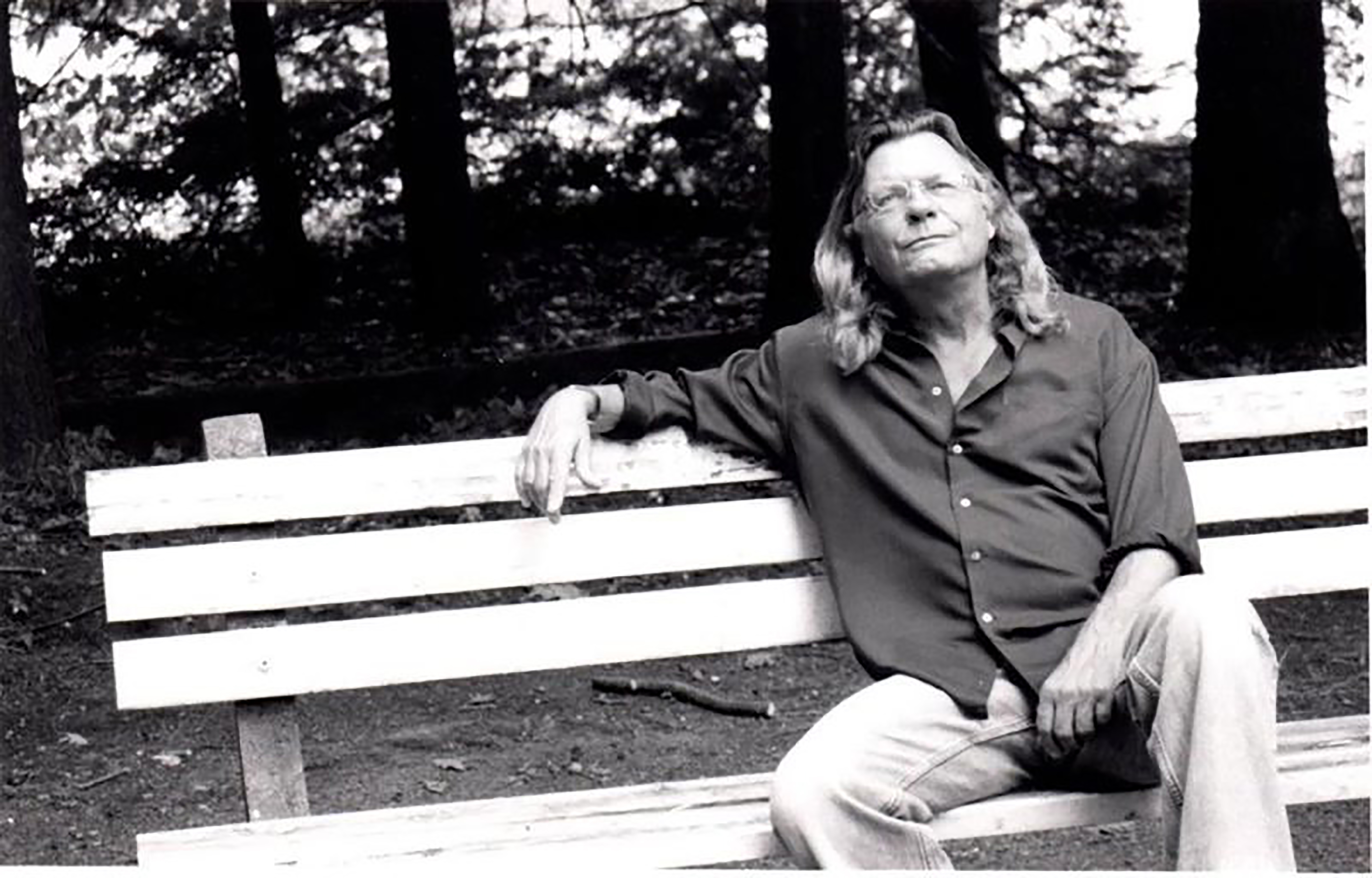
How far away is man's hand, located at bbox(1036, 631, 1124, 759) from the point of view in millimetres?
3555

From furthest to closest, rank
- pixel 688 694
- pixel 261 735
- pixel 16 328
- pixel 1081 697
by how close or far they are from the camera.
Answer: pixel 16 328, pixel 688 694, pixel 261 735, pixel 1081 697

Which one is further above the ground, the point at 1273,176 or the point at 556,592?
the point at 1273,176

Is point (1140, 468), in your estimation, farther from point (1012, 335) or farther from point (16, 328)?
point (16, 328)

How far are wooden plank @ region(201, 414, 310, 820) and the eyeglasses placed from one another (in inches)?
50.4

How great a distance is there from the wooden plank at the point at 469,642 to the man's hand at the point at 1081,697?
61 cm

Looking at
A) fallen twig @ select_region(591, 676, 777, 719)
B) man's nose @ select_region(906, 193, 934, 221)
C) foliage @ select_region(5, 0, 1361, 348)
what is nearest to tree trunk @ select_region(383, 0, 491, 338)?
foliage @ select_region(5, 0, 1361, 348)

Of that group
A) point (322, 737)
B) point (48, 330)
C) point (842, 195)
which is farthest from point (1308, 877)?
point (48, 330)

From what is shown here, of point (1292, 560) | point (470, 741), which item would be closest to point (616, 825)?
point (1292, 560)

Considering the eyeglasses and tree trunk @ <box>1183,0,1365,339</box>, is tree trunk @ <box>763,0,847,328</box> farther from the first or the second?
the eyeglasses

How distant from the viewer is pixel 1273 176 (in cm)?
995

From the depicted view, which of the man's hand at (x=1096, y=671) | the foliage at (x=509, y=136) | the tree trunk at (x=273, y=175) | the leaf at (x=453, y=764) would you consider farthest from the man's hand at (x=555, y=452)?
the tree trunk at (x=273, y=175)

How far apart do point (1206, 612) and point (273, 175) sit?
9546 millimetres

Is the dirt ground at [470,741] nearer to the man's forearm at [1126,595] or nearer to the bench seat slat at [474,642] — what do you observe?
the bench seat slat at [474,642]

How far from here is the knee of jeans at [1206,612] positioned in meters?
3.39
